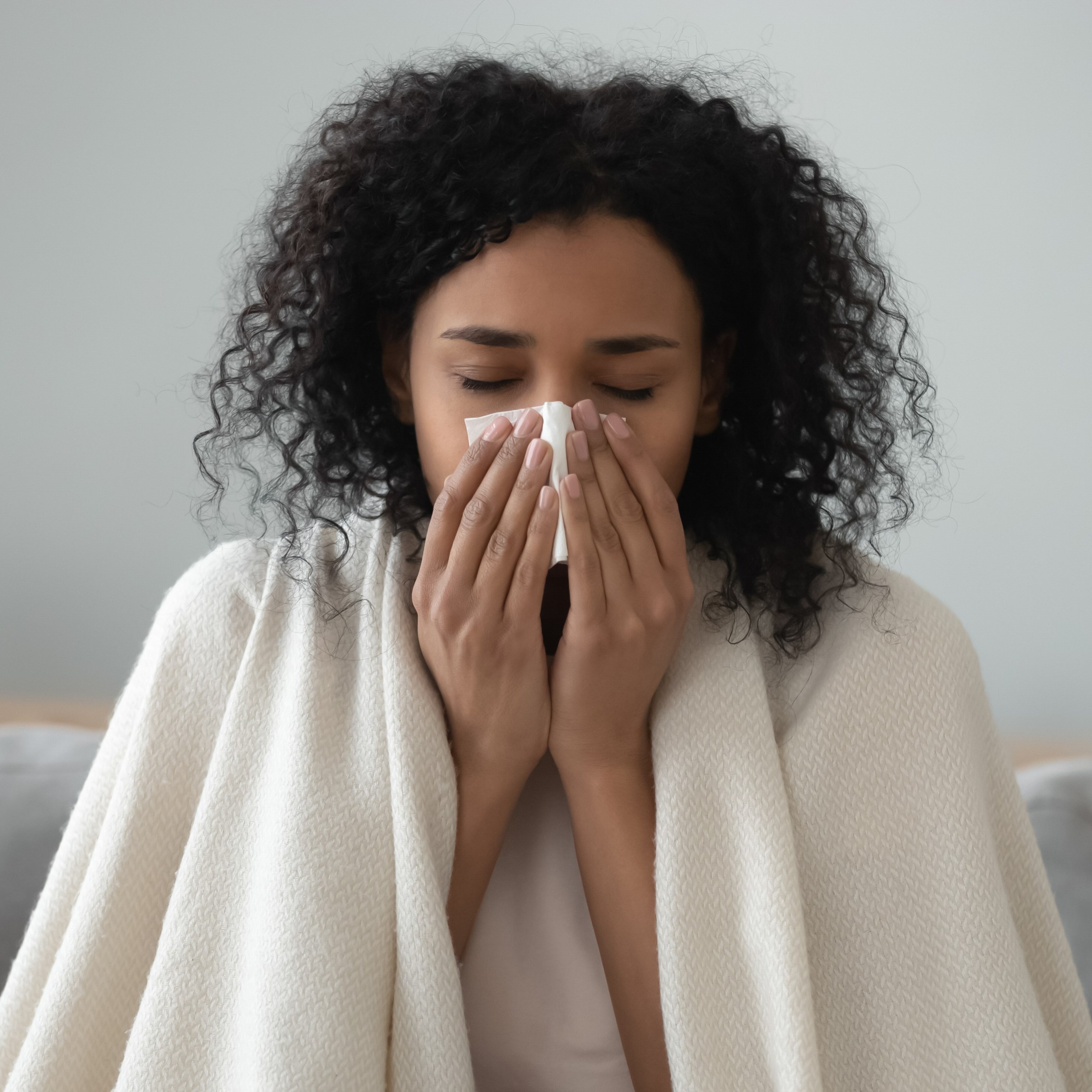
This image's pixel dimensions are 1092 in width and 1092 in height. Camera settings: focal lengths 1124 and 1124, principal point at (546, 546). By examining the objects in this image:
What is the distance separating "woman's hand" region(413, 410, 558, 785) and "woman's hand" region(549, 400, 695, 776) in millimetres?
20

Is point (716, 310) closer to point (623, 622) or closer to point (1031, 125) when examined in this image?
point (623, 622)

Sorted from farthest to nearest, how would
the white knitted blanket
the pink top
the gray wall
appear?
the gray wall → the pink top → the white knitted blanket

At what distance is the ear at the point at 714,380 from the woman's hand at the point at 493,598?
0.21 meters

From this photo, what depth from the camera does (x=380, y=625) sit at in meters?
0.93

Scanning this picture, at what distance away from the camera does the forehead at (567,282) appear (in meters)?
0.82

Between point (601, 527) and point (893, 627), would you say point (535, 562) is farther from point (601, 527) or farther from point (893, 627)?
point (893, 627)

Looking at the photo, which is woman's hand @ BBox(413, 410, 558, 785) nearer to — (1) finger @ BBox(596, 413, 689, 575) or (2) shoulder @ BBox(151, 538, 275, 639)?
(1) finger @ BBox(596, 413, 689, 575)

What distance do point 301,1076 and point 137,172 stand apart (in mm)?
1404

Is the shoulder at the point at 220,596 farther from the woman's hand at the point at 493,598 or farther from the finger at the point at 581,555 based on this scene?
the finger at the point at 581,555

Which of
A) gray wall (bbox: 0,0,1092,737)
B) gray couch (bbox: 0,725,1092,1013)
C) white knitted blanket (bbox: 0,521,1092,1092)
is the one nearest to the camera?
white knitted blanket (bbox: 0,521,1092,1092)

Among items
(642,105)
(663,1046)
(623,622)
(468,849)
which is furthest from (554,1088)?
(642,105)

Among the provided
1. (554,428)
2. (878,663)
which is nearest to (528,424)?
(554,428)

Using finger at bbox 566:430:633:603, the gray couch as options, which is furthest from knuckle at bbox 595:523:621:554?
the gray couch

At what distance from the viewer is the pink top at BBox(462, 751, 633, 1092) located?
91cm
